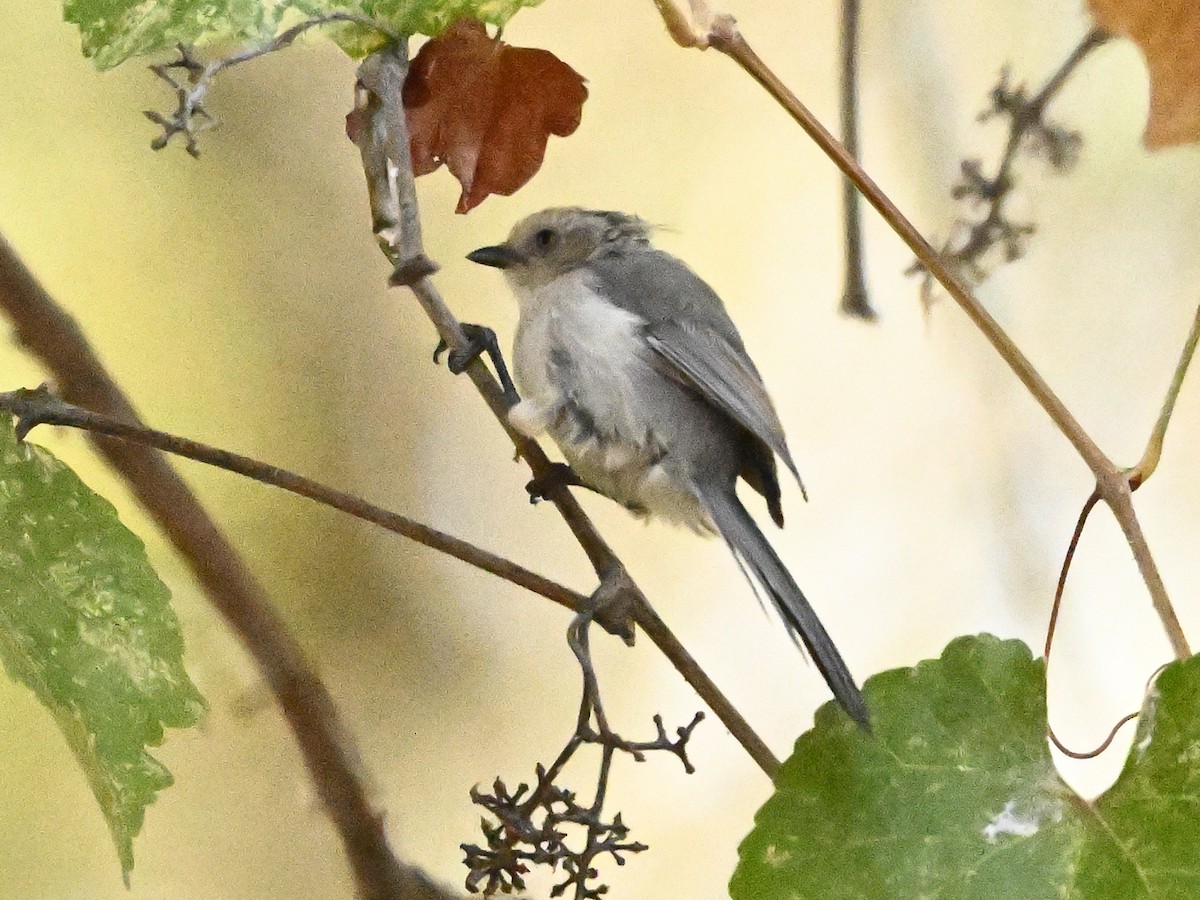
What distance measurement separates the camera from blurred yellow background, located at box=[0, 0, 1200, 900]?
2.33 ft

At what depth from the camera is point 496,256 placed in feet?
2.64

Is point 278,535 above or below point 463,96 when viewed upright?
below

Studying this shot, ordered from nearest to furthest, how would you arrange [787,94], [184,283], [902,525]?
[787,94] → [184,283] → [902,525]

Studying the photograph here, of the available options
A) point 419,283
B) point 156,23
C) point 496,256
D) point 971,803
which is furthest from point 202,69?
point 971,803

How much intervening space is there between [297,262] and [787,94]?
15.4 inches

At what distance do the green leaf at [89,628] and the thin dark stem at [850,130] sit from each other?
2.23ft

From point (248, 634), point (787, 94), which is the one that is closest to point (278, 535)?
point (248, 634)

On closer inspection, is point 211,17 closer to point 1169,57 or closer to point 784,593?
point 784,593

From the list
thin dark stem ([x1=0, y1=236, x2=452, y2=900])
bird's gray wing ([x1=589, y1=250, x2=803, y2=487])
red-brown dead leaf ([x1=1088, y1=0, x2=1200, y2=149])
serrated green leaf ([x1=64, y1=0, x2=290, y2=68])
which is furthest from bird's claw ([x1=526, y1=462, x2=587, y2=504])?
red-brown dead leaf ([x1=1088, y1=0, x2=1200, y2=149])

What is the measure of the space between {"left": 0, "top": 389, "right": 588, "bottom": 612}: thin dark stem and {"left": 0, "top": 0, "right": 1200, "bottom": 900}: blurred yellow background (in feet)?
0.52

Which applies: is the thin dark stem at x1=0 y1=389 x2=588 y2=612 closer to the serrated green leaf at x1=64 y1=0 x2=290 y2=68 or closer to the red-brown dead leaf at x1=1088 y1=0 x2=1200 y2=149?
the serrated green leaf at x1=64 y1=0 x2=290 y2=68

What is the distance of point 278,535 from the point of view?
747 millimetres

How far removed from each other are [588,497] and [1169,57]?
0.57m

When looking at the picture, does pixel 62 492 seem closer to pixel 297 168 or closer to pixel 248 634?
pixel 248 634
